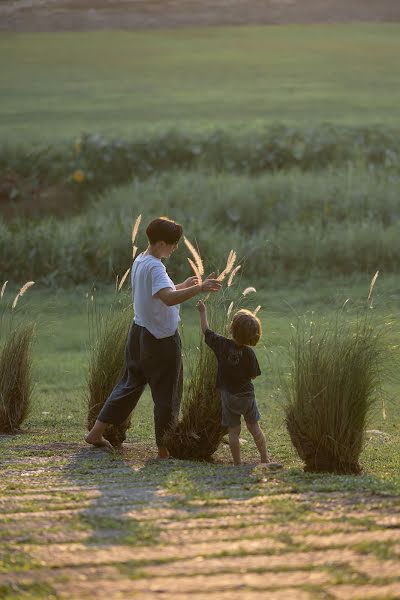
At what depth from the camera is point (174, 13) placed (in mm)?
24109

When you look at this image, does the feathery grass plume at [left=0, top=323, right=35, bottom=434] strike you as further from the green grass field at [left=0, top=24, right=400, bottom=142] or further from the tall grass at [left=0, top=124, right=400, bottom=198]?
the green grass field at [left=0, top=24, right=400, bottom=142]

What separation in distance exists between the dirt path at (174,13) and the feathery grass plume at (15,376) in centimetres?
1549

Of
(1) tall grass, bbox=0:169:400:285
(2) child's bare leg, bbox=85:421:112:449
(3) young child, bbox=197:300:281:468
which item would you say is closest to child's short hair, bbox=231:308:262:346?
(3) young child, bbox=197:300:281:468

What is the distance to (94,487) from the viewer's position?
4.64 meters

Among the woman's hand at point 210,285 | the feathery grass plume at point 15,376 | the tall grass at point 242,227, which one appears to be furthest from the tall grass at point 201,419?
the tall grass at point 242,227

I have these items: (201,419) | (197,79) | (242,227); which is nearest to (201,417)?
(201,419)

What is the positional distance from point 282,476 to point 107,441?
1526mm

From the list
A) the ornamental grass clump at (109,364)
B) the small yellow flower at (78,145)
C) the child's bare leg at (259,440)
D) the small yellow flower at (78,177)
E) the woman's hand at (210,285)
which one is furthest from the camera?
the small yellow flower at (78,145)

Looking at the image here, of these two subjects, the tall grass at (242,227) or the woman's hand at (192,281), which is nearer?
the woman's hand at (192,281)

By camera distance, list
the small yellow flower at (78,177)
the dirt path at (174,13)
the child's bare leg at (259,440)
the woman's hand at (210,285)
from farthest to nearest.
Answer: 1. the dirt path at (174,13)
2. the small yellow flower at (78,177)
3. the child's bare leg at (259,440)
4. the woman's hand at (210,285)

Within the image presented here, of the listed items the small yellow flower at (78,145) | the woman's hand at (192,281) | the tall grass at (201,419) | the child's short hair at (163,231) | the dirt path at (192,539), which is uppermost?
the small yellow flower at (78,145)

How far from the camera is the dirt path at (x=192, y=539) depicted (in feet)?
10.5

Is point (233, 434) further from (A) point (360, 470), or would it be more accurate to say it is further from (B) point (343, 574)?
(B) point (343, 574)

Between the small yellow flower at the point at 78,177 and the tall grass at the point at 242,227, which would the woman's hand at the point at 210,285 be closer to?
the tall grass at the point at 242,227
